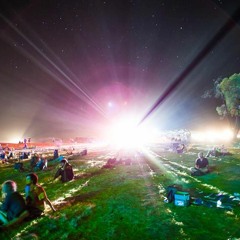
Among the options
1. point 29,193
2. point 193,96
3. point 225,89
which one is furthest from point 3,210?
point 193,96

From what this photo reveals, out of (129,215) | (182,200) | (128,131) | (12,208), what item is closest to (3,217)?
(12,208)

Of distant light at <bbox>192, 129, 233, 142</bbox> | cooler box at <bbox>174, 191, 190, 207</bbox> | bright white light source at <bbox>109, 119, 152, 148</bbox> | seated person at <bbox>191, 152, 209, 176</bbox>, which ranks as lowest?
cooler box at <bbox>174, 191, 190, 207</bbox>

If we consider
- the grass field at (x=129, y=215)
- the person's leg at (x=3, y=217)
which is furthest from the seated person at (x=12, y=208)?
the grass field at (x=129, y=215)

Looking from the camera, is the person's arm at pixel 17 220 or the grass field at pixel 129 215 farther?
the person's arm at pixel 17 220

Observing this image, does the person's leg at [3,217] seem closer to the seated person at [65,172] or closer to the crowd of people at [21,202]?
the crowd of people at [21,202]

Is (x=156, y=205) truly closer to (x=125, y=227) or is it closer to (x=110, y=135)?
(x=125, y=227)

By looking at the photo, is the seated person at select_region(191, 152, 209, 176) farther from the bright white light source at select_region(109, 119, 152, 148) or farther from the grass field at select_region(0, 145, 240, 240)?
the bright white light source at select_region(109, 119, 152, 148)

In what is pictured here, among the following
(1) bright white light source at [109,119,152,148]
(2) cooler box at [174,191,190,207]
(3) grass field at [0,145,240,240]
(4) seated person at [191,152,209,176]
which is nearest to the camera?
(3) grass field at [0,145,240,240]

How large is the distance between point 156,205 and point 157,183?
5224 millimetres

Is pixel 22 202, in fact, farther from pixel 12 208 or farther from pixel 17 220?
pixel 17 220

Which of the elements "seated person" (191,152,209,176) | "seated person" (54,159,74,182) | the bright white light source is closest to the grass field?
"seated person" (54,159,74,182)

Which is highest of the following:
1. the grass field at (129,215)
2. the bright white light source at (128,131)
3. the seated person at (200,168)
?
the bright white light source at (128,131)

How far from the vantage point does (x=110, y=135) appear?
386ft

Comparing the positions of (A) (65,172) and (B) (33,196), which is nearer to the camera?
(B) (33,196)
